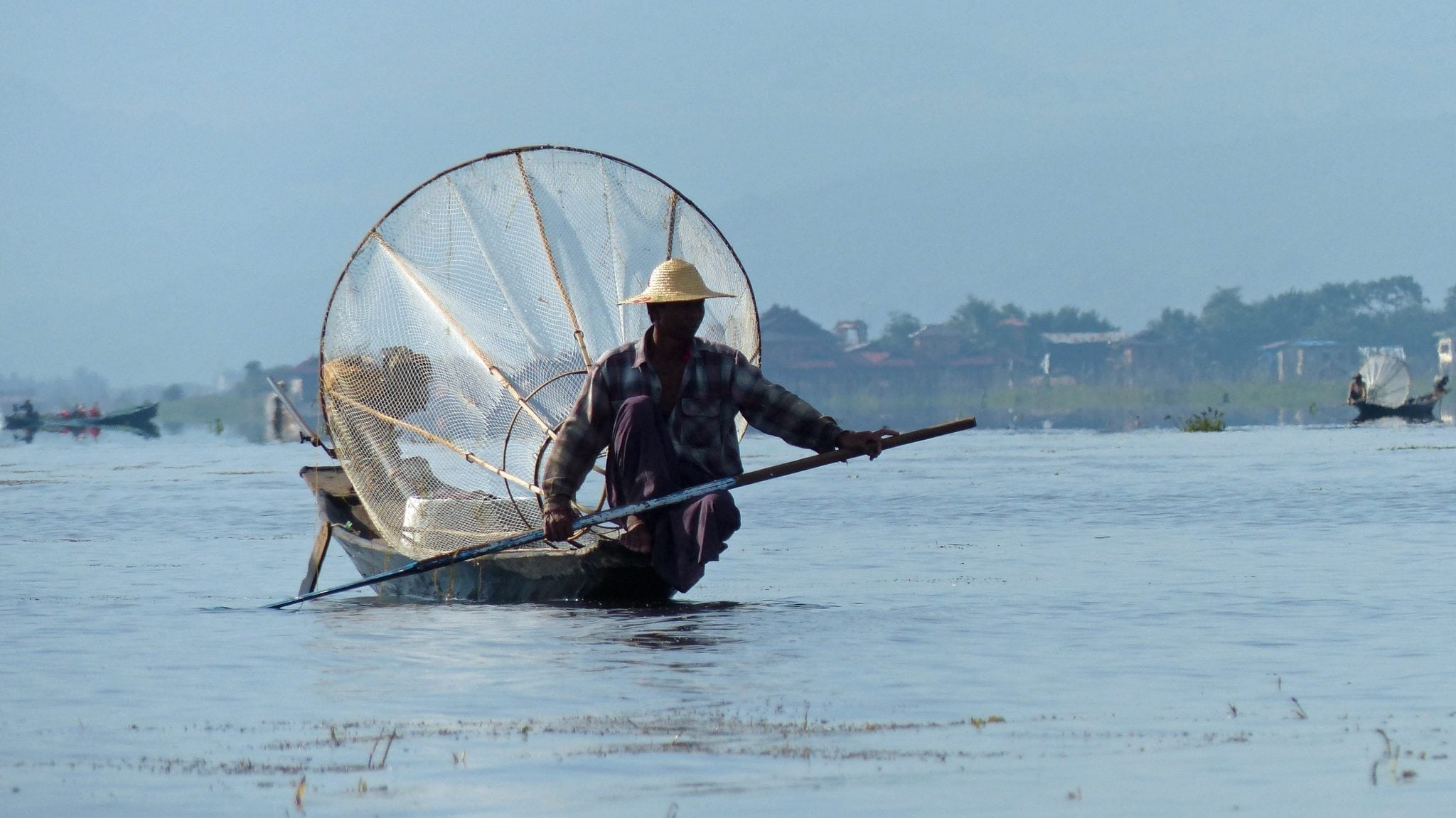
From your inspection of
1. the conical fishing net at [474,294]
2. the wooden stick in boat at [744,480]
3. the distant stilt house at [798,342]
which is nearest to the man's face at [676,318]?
the wooden stick in boat at [744,480]

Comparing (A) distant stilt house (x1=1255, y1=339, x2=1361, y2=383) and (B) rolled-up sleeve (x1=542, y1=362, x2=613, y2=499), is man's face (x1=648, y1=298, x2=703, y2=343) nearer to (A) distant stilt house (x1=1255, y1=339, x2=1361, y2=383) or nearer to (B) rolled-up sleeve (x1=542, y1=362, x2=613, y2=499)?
(B) rolled-up sleeve (x1=542, y1=362, x2=613, y2=499)

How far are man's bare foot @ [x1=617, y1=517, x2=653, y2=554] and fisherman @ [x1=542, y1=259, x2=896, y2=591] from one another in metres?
0.01

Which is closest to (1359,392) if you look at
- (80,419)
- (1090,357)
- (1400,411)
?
(1400,411)

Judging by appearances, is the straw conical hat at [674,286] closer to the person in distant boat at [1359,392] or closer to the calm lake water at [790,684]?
the calm lake water at [790,684]

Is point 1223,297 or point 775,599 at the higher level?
point 1223,297

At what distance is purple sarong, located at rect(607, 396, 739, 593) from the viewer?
336 inches

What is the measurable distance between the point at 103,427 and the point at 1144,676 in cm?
7224

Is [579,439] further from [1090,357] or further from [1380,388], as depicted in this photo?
[1090,357]

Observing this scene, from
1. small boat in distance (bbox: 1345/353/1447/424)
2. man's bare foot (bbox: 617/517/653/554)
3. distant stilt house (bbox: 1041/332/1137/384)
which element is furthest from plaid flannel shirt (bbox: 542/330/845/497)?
distant stilt house (bbox: 1041/332/1137/384)

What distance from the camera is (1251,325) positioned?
12950 cm

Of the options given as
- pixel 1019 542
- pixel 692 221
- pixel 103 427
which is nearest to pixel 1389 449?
pixel 1019 542

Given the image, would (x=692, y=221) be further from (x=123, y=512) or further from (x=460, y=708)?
(x=123, y=512)

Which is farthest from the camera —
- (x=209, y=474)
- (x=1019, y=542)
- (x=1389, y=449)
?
(x=1389, y=449)

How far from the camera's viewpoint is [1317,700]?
21.2 ft
